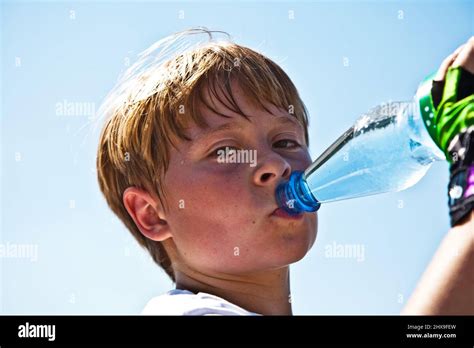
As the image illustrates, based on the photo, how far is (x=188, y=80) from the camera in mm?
1619

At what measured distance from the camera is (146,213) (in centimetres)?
165

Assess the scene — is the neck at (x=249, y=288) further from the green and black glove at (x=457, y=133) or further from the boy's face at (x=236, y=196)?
the green and black glove at (x=457, y=133)

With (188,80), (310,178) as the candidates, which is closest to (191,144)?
(188,80)

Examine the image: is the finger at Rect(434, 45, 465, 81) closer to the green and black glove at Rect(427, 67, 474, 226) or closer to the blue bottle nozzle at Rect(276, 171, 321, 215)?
the green and black glove at Rect(427, 67, 474, 226)

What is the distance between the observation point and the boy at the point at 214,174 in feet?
4.79

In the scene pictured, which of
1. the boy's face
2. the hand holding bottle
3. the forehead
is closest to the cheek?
the boy's face

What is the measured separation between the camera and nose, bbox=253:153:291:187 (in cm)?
143

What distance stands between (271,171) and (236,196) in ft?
0.31

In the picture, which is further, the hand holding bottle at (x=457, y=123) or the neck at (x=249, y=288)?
the neck at (x=249, y=288)

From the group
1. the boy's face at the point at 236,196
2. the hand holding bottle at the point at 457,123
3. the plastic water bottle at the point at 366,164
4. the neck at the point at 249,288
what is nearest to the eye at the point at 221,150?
the boy's face at the point at 236,196

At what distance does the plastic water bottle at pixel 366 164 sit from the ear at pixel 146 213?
307 millimetres

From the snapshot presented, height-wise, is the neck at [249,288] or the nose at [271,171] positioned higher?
the nose at [271,171]
